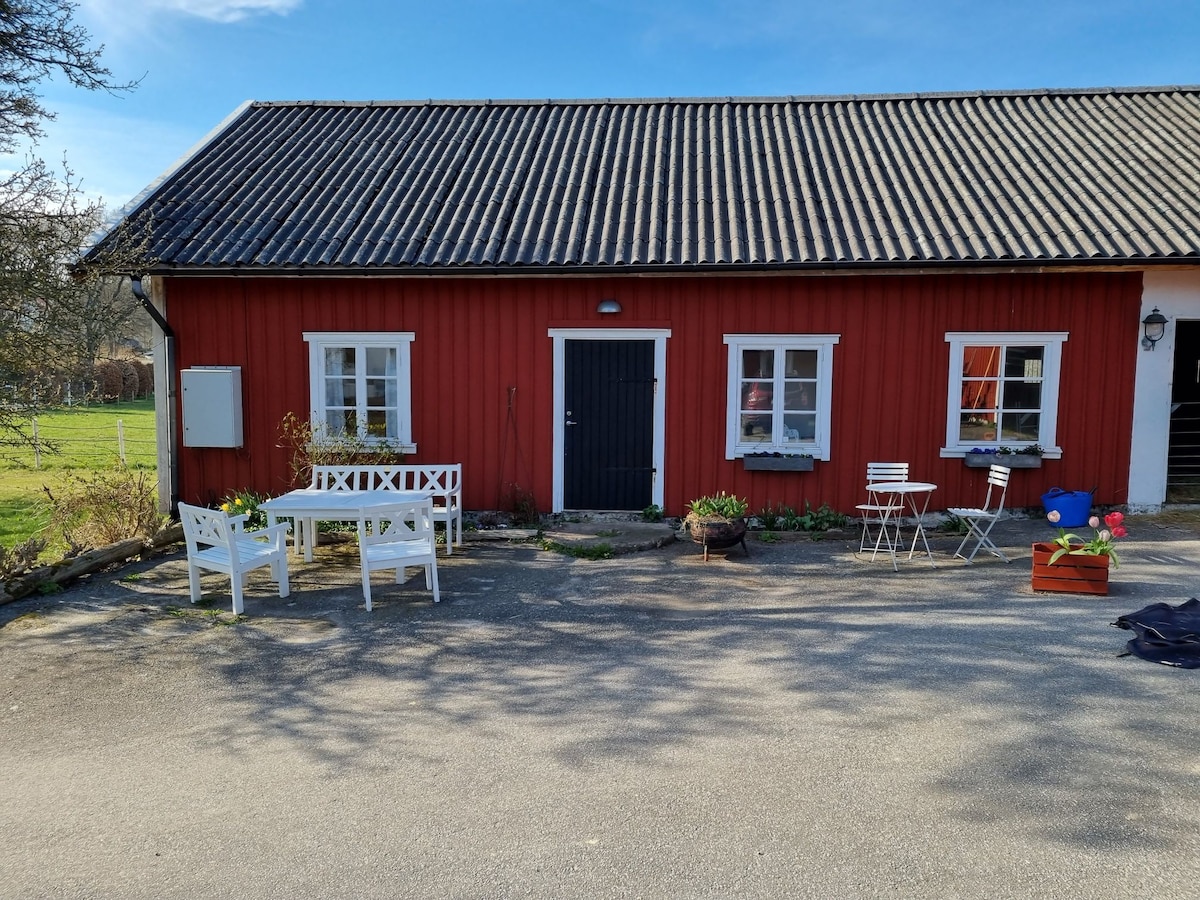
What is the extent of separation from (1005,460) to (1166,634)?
4232 millimetres

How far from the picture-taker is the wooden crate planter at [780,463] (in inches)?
384

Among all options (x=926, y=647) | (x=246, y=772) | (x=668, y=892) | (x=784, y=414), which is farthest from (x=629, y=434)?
(x=668, y=892)

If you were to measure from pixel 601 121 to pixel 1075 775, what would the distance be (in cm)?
1175

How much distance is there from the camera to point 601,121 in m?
13.5

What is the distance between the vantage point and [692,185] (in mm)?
11211

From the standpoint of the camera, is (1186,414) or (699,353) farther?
(1186,414)

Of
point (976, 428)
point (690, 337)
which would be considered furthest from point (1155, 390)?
point (690, 337)

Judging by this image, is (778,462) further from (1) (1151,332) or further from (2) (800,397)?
(1) (1151,332)

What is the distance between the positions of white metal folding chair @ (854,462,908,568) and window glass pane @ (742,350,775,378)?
153 cm

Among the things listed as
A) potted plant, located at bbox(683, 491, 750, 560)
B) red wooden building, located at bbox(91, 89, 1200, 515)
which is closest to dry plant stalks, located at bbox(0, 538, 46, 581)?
red wooden building, located at bbox(91, 89, 1200, 515)

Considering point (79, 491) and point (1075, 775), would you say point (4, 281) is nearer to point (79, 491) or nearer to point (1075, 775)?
point (79, 491)

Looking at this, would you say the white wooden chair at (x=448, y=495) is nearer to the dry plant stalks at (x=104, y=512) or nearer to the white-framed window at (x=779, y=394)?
the dry plant stalks at (x=104, y=512)

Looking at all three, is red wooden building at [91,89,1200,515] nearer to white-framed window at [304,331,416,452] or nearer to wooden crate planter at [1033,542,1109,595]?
white-framed window at [304,331,416,452]

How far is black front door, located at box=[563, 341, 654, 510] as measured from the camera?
9922 millimetres
